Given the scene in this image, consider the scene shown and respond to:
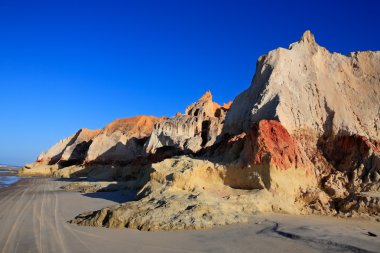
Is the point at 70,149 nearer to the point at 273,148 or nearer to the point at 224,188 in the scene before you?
the point at 224,188

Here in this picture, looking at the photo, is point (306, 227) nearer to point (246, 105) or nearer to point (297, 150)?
point (297, 150)

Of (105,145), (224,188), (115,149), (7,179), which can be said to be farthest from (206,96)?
(224,188)

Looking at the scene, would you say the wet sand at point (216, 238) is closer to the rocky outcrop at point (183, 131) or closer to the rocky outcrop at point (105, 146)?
the rocky outcrop at point (183, 131)

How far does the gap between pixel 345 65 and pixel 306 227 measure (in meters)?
10.0

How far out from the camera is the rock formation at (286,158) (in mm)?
10008

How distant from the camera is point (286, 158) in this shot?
478 inches

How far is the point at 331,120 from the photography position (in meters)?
13.8

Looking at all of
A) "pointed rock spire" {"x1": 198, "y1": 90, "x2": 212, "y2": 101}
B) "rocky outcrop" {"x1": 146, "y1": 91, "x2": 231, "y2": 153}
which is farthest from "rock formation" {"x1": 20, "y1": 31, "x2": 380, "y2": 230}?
"pointed rock spire" {"x1": 198, "y1": 90, "x2": 212, "y2": 101}

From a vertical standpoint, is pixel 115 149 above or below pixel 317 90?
above

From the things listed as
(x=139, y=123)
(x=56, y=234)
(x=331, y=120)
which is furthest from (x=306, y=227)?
(x=139, y=123)

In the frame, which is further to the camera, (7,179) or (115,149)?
(115,149)

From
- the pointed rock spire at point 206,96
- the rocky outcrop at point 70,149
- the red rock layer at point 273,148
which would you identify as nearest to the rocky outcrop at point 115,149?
the pointed rock spire at point 206,96

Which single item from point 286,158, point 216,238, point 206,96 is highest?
point 206,96

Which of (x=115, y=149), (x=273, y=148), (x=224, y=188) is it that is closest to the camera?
(x=273, y=148)
